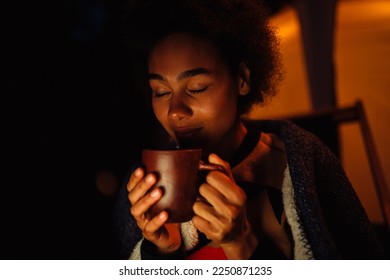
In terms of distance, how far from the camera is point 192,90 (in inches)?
30.3

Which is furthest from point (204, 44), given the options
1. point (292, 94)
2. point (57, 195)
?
point (292, 94)

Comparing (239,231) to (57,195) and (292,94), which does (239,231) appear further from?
(292,94)

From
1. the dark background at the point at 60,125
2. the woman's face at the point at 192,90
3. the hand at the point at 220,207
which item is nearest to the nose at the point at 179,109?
the woman's face at the point at 192,90

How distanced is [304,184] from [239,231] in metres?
0.23

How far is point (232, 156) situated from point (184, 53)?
0.31 meters

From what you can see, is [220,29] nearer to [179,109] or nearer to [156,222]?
[179,109]

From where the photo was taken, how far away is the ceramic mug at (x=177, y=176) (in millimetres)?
592

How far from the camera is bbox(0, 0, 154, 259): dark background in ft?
2.80

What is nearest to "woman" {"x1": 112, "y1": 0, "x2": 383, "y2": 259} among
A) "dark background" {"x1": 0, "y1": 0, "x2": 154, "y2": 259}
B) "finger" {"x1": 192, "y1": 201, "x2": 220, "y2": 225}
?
"finger" {"x1": 192, "y1": 201, "x2": 220, "y2": 225}

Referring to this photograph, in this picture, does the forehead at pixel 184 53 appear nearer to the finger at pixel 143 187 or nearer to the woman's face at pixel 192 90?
the woman's face at pixel 192 90

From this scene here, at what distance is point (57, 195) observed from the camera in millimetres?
920

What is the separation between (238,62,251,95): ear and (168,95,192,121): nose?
0.20 metres

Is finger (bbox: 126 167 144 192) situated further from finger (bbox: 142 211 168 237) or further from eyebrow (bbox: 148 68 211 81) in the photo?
eyebrow (bbox: 148 68 211 81)

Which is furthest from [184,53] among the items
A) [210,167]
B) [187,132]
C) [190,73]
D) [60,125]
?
[60,125]
